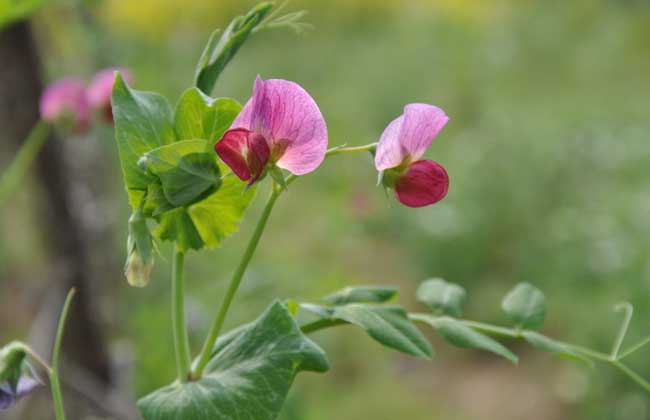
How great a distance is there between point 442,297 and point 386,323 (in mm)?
92

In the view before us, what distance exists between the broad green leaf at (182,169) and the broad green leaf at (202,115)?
26 mm

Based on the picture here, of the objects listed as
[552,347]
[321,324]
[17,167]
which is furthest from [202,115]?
[17,167]

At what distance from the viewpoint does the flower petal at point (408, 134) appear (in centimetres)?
41

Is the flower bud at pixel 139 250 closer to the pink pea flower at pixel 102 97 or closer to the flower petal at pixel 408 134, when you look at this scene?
the flower petal at pixel 408 134

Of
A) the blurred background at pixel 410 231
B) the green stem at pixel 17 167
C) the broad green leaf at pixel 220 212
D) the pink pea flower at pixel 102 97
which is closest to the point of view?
the broad green leaf at pixel 220 212

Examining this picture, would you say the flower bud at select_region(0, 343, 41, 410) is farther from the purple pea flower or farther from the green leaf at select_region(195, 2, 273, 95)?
the green leaf at select_region(195, 2, 273, 95)

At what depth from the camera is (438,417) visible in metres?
2.55

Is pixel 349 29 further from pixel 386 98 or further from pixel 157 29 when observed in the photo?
pixel 386 98

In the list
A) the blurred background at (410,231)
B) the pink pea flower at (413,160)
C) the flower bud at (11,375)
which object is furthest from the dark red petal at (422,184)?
the blurred background at (410,231)

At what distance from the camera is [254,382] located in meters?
0.44

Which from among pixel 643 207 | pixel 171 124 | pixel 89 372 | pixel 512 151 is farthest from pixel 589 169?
pixel 171 124

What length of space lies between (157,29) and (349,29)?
1.72 metres

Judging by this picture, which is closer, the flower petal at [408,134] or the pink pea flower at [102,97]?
the flower petal at [408,134]

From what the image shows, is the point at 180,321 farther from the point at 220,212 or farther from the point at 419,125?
the point at 419,125
